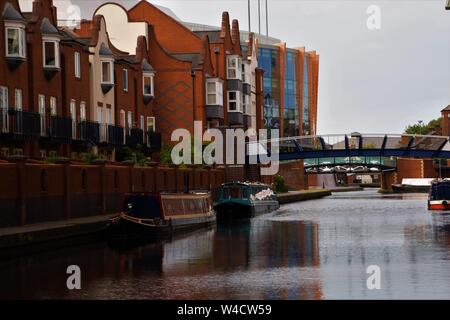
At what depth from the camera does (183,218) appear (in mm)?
56188

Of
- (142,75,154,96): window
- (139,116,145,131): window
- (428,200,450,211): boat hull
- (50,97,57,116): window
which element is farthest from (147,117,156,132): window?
(428,200,450,211): boat hull

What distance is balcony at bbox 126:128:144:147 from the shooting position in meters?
71.7

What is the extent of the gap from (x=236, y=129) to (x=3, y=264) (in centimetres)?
6599

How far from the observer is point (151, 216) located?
50.6m

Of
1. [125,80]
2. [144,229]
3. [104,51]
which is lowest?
[144,229]

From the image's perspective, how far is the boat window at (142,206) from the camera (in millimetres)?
49556

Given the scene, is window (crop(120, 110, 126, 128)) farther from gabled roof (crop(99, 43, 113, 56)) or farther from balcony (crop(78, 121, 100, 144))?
balcony (crop(78, 121, 100, 144))

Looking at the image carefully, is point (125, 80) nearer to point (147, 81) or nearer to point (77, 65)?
point (147, 81)

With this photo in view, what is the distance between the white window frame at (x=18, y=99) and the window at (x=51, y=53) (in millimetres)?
3825

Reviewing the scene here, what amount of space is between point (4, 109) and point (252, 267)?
68.1 feet

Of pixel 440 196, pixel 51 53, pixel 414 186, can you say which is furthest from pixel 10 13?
pixel 414 186

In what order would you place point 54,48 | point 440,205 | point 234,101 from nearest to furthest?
point 54,48 → point 440,205 → point 234,101

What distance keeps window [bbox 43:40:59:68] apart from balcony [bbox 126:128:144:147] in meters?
14.5
